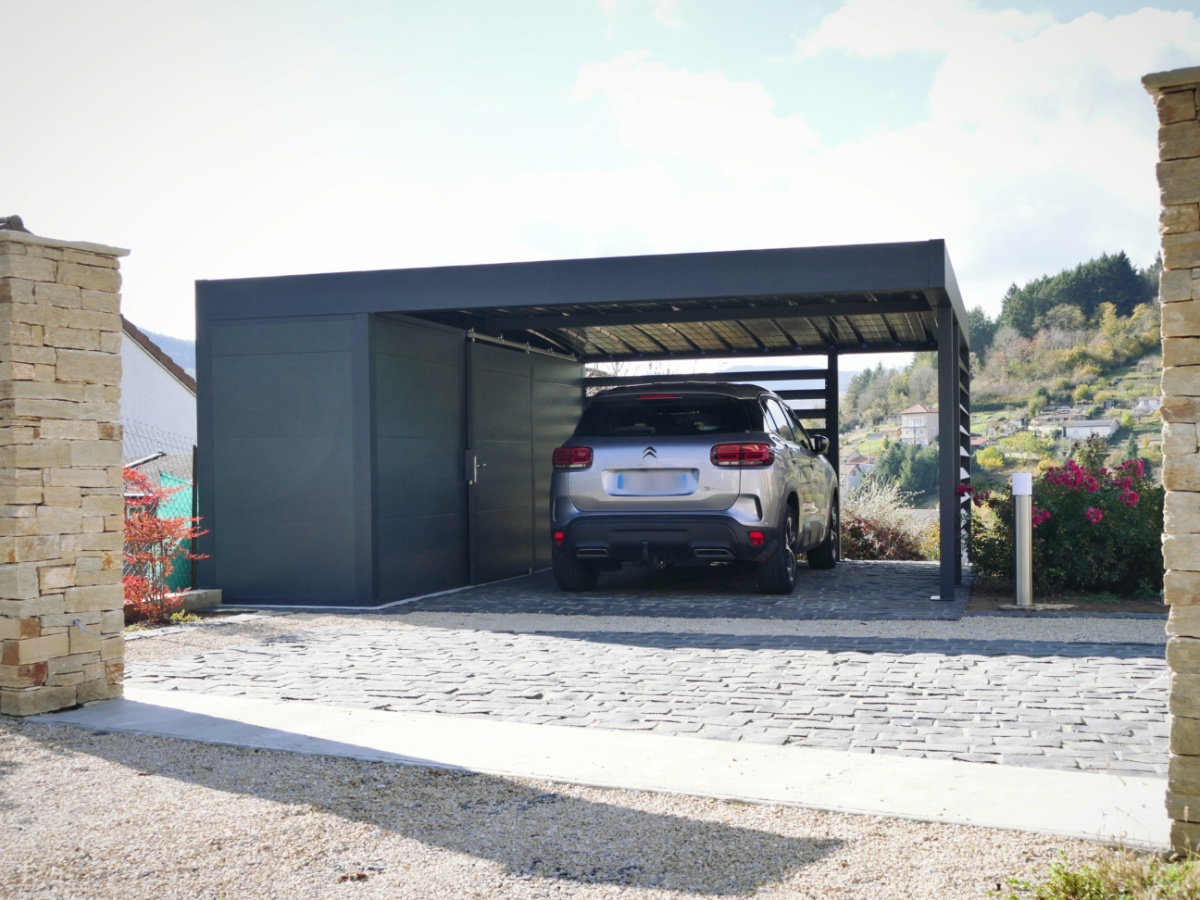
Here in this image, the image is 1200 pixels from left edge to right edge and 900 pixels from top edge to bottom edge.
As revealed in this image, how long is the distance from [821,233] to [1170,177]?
31.4 m

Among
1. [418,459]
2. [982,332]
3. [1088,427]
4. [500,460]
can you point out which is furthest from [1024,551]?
[982,332]

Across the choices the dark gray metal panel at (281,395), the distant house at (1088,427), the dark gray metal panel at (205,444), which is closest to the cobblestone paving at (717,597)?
the dark gray metal panel at (281,395)

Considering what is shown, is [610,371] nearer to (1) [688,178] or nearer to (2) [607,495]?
(1) [688,178]

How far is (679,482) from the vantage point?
1038 centimetres

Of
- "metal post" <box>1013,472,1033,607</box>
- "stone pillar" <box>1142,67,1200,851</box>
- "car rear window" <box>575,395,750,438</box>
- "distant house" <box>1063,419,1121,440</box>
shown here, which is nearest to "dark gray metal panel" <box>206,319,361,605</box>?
"car rear window" <box>575,395,750,438</box>

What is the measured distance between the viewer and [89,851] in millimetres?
4023

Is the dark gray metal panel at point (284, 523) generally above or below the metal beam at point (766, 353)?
below

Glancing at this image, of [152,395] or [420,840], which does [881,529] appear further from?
[152,395]

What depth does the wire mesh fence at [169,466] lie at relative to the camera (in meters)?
11.7

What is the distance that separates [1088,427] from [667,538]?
146 ft

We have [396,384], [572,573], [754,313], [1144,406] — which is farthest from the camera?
[1144,406]

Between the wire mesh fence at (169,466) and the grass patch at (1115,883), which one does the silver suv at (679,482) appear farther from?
the grass patch at (1115,883)

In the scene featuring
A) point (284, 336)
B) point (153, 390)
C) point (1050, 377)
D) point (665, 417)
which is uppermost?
point (1050, 377)

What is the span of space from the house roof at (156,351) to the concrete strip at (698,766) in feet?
88.4
